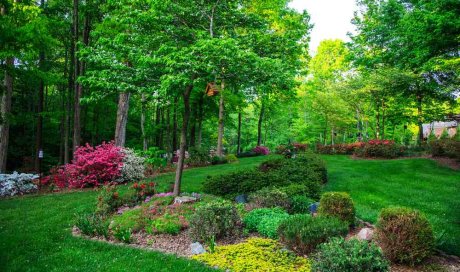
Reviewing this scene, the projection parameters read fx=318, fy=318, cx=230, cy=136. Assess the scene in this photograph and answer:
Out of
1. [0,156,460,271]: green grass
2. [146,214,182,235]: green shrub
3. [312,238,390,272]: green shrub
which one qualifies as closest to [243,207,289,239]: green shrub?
[146,214,182,235]: green shrub

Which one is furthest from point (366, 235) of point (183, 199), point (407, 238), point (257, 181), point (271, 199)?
point (183, 199)

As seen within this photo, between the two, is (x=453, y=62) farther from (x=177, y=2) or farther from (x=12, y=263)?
(x=12, y=263)

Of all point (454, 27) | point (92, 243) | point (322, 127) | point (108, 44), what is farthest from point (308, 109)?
point (92, 243)

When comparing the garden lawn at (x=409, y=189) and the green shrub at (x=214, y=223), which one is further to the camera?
the garden lawn at (x=409, y=189)

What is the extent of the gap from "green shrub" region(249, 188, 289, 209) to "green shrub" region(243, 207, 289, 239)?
0.48m

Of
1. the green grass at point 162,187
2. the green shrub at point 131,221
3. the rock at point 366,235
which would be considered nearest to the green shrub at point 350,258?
the rock at point 366,235

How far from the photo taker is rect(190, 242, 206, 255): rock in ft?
20.2

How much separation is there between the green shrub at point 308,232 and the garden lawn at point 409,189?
2.03 meters

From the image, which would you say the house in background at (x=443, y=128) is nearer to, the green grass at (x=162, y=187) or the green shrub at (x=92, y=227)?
the green grass at (x=162, y=187)

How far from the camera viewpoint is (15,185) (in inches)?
518

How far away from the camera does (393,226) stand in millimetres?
5676

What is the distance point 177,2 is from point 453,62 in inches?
371

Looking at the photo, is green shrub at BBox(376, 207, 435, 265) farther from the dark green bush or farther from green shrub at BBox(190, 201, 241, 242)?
the dark green bush

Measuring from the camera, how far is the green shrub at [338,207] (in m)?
7.23
